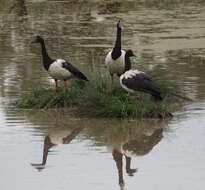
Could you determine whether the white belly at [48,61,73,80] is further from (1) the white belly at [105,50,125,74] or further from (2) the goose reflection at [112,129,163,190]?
(2) the goose reflection at [112,129,163,190]

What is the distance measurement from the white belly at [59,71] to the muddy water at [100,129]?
2.22 ft

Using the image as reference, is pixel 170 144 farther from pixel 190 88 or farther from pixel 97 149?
pixel 190 88

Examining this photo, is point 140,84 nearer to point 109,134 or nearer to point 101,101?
point 101,101

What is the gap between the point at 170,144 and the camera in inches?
444

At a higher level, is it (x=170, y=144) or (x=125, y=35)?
(x=170, y=144)

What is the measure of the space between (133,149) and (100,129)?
1.31 meters

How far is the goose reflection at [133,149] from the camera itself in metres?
10.2

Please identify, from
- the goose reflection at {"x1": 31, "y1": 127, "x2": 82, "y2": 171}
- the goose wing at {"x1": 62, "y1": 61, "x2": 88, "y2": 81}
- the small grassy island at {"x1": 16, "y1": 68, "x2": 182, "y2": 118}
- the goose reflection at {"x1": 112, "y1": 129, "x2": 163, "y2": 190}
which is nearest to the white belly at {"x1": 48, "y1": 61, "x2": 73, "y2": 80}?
the goose wing at {"x1": 62, "y1": 61, "x2": 88, "y2": 81}

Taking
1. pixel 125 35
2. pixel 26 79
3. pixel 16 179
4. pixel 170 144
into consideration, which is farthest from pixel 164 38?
pixel 16 179

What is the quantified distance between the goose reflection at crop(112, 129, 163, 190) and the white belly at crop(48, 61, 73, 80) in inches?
95.4

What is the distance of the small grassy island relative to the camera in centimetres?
1287

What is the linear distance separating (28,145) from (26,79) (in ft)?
17.2

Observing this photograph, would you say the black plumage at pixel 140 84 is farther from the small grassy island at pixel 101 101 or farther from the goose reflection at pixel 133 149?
the goose reflection at pixel 133 149

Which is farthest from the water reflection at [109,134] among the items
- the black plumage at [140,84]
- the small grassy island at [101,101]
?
the black plumage at [140,84]
